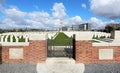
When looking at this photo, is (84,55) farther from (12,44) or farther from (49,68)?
(12,44)

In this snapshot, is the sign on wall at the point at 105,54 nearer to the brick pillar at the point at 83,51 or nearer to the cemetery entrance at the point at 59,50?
the brick pillar at the point at 83,51

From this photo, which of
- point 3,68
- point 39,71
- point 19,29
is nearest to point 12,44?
point 3,68

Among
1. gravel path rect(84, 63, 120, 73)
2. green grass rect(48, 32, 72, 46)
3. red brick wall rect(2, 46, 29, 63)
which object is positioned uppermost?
green grass rect(48, 32, 72, 46)

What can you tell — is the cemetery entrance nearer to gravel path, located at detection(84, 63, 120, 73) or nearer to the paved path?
the paved path

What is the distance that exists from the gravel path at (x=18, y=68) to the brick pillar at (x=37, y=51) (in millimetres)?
387

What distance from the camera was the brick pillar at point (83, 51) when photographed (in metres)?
10.8

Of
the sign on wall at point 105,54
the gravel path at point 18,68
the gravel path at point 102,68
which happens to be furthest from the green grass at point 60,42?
the gravel path at point 102,68

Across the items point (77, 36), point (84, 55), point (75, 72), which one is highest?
point (77, 36)

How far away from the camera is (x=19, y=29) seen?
263 feet

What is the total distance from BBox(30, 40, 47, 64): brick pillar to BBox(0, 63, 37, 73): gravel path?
15.2 inches

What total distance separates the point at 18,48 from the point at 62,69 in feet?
8.18

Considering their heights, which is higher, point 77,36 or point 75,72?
point 77,36

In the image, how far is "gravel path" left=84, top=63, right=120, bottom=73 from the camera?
1034cm

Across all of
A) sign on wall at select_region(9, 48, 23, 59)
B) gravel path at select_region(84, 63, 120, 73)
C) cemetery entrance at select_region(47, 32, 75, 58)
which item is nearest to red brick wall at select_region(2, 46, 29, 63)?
Result: sign on wall at select_region(9, 48, 23, 59)
